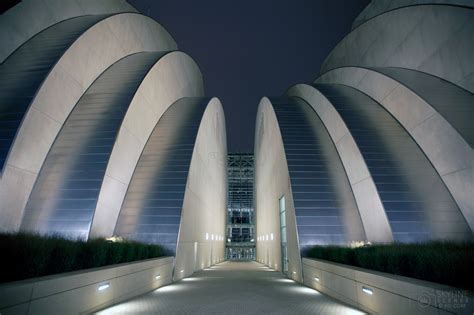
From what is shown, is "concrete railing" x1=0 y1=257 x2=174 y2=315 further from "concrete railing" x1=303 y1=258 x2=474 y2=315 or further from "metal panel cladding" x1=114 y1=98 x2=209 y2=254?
"concrete railing" x1=303 y1=258 x2=474 y2=315

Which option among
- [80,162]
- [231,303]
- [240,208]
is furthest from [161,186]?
[240,208]

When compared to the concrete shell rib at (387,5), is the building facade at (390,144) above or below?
below

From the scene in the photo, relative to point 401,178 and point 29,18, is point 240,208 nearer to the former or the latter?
point 401,178

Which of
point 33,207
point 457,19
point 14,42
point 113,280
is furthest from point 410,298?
point 14,42

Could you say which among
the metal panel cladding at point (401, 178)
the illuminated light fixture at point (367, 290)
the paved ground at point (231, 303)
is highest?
the metal panel cladding at point (401, 178)

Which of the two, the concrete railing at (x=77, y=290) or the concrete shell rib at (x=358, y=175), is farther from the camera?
the concrete shell rib at (x=358, y=175)

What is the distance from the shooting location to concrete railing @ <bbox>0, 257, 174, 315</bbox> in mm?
4383

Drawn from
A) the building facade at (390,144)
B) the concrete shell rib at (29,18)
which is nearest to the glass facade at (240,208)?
the building facade at (390,144)

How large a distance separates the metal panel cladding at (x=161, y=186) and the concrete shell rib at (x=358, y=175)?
32.3 feet

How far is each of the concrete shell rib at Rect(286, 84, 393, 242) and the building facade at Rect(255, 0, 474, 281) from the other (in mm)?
64

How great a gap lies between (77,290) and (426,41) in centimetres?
1841

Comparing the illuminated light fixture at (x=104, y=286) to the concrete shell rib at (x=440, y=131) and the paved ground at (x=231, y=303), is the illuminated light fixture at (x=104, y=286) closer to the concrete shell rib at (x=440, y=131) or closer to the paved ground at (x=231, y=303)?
the paved ground at (x=231, y=303)

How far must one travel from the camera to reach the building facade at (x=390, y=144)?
462 inches

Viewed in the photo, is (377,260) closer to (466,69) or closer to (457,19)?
(466,69)
